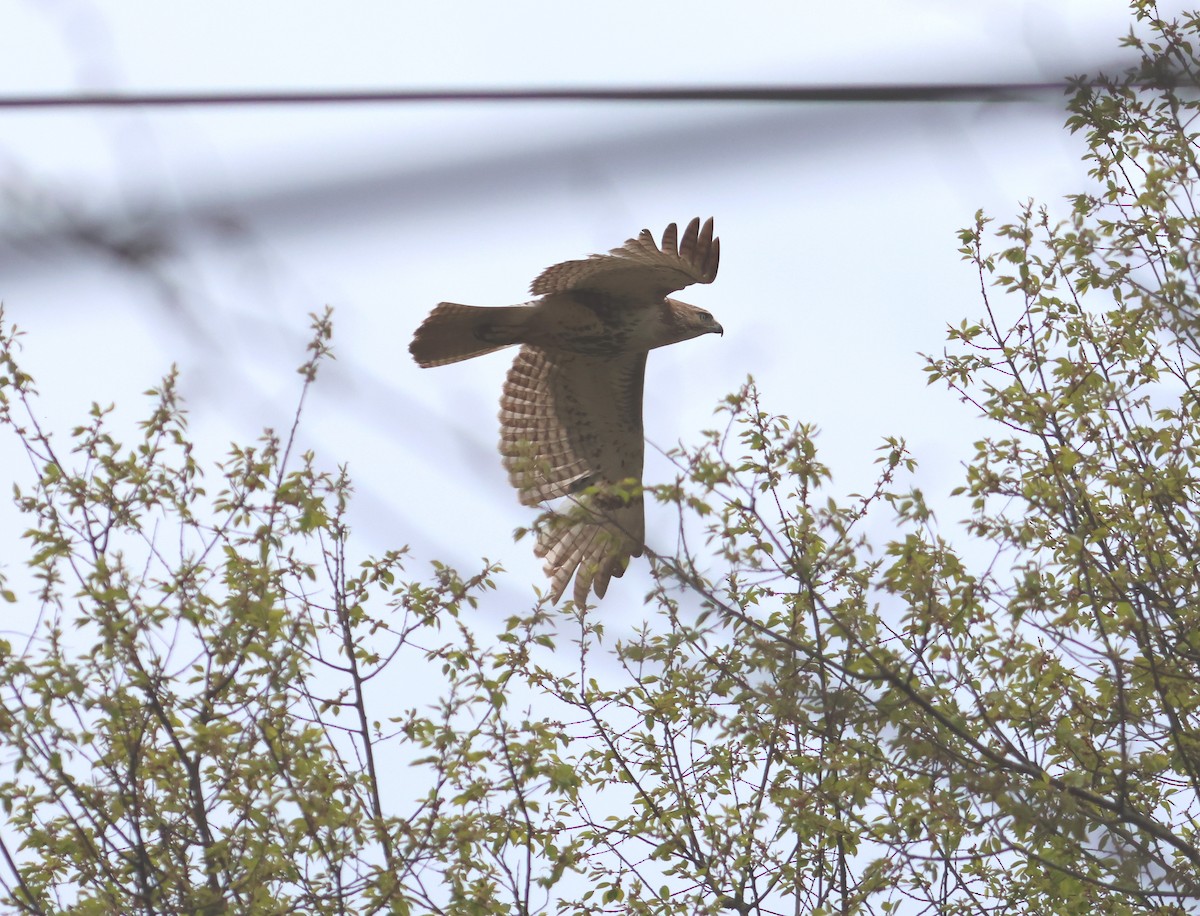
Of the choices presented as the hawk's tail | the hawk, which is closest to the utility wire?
the hawk

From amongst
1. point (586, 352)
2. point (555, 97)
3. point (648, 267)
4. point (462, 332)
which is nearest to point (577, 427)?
Answer: point (586, 352)

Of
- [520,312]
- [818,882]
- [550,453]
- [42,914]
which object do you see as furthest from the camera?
[550,453]

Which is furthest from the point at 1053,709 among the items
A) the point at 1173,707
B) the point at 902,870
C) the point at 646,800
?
the point at 646,800

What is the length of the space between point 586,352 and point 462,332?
928 millimetres

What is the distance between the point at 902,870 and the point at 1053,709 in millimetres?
1313

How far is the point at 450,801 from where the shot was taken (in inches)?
218

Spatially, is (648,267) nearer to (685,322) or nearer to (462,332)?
(685,322)

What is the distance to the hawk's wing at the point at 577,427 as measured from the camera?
973cm

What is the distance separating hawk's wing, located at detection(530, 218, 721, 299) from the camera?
25.9ft

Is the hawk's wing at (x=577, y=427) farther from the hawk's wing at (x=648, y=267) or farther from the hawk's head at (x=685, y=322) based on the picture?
the hawk's wing at (x=648, y=267)

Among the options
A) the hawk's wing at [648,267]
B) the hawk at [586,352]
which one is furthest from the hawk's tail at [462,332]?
the hawk's wing at [648,267]

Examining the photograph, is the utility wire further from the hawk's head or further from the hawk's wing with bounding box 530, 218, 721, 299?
the hawk's head

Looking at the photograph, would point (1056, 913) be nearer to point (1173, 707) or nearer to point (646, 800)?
point (1173, 707)

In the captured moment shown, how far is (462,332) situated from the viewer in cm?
905
